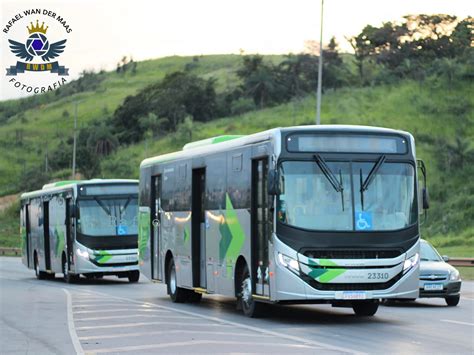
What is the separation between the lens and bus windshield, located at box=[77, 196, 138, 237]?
116 feet

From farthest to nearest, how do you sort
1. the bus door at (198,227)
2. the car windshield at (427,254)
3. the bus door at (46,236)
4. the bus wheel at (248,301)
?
the bus door at (46,236)
the car windshield at (427,254)
the bus door at (198,227)
the bus wheel at (248,301)

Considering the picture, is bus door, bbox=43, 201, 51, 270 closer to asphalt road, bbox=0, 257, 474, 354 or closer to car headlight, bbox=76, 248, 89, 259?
car headlight, bbox=76, 248, 89, 259

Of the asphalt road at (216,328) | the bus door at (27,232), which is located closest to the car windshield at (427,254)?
the asphalt road at (216,328)

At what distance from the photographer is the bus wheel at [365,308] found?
20422mm

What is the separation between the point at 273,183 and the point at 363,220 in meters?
1.66

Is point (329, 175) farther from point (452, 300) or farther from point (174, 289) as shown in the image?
point (174, 289)

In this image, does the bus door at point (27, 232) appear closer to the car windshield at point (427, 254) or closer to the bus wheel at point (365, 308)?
the car windshield at point (427, 254)

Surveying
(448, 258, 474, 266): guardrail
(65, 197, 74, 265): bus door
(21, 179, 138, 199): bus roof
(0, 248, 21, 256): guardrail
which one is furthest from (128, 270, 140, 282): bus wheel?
(0, 248, 21, 256): guardrail

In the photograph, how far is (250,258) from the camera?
1988cm

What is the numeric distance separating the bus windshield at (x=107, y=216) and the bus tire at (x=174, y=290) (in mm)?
9571

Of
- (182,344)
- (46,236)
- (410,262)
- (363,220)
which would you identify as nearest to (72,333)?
(182,344)

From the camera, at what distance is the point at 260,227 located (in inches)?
768

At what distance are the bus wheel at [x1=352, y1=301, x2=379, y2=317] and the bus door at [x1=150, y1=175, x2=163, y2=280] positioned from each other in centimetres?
713

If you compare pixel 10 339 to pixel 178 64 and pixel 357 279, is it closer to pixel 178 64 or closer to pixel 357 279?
pixel 357 279
